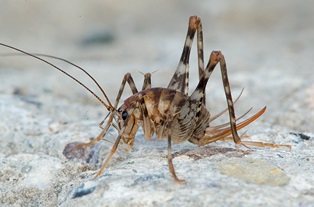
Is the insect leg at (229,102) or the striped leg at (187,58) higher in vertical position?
the striped leg at (187,58)

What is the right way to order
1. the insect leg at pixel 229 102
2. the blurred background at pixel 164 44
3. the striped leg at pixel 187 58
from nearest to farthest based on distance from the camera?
the insect leg at pixel 229 102, the striped leg at pixel 187 58, the blurred background at pixel 164 44

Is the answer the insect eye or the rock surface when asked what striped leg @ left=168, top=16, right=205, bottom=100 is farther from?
the insect eye

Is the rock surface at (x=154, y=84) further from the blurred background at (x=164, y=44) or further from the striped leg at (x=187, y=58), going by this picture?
the striped leg at (x=187, y=58)

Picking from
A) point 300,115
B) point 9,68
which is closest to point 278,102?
point 300,115

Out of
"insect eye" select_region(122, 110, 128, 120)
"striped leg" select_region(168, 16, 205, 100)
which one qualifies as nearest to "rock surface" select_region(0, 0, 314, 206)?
"insect eye" select_region(122, 110, 128, 120)

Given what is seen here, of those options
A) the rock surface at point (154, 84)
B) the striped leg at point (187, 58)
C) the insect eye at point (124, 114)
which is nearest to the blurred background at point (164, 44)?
the rock surface at point (154, 84)

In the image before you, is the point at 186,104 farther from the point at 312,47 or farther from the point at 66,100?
the point at 312,47
